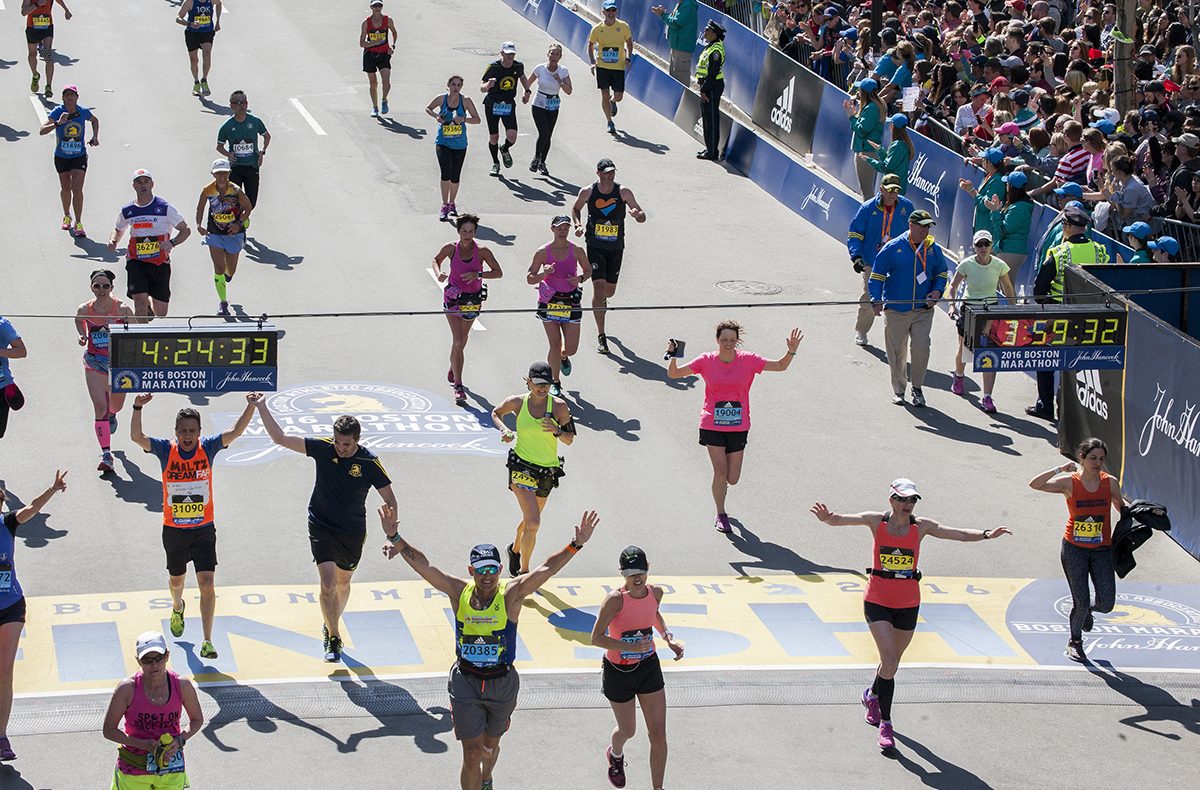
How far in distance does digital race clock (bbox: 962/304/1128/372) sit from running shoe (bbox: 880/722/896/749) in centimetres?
394

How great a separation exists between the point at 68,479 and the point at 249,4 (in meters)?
21.7

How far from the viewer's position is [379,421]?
17.4 meters

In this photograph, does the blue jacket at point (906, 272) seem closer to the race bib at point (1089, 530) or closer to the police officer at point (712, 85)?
the race bib at point (1089, 530)

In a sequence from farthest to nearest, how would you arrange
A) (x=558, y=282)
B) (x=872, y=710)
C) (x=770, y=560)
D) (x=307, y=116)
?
(x=307, y=116), (x=558, y=282), (x=770, y=560), (x=872, y=710)

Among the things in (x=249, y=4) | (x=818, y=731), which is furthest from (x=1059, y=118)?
(x=249, y=4)

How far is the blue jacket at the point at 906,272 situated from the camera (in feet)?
60.7

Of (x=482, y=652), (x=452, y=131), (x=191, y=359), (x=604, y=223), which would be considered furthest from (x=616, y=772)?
(x=452, y=131)

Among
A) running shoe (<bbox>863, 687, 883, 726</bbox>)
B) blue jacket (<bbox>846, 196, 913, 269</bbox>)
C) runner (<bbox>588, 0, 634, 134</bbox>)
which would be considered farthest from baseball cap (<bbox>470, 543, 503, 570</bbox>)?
runner (<bbox>588, 0, 634, 134</bbox>)

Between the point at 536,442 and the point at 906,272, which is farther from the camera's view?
the point at 906,272

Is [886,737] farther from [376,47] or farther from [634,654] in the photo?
[376,47]

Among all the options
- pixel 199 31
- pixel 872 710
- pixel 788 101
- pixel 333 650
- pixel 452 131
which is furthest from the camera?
pixel 199 31

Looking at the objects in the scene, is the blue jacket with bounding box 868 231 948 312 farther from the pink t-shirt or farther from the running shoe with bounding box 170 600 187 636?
the running shoe with bounding box 170 600 187 636

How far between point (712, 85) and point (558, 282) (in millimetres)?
9151

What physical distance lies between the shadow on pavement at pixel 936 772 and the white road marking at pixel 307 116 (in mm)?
17997
